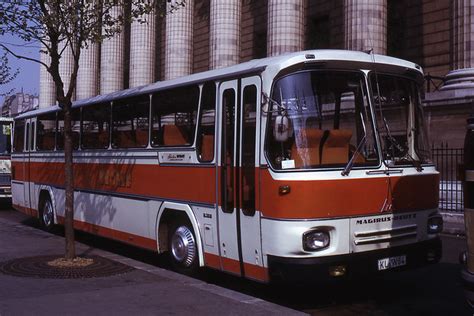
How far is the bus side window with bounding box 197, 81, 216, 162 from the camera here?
25.8ft

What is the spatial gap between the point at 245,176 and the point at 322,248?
1304 millimetres

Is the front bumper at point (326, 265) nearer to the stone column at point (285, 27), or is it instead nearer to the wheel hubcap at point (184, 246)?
the wheel hubcap at point (184, 246)

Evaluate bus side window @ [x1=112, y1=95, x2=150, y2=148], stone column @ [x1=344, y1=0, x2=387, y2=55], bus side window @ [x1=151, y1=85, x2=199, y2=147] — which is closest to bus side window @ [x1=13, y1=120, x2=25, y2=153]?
bus side window @ [x1=112, y1=95, x2=150, y2=148]

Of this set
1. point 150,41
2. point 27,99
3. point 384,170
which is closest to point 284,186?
point 384,170

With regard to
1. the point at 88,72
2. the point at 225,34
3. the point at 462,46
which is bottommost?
the point at 462,46

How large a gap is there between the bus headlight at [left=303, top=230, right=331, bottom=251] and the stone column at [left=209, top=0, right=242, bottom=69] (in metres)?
22.5

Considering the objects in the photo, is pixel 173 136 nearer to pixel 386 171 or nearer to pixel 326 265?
pixel 386 171

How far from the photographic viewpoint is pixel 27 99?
76.1m

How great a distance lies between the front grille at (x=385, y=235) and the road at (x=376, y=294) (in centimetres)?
80

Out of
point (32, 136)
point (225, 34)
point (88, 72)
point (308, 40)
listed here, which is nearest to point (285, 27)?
point (225, 34)

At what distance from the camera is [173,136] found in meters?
8.74

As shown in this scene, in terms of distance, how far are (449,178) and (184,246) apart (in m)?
12.9

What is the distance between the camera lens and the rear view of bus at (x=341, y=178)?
6.36 metres

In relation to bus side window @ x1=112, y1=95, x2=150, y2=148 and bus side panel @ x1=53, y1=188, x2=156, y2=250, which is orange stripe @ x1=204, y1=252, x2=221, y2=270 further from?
bus side window @ x1=112, y1=95, x2=150, y2=148
